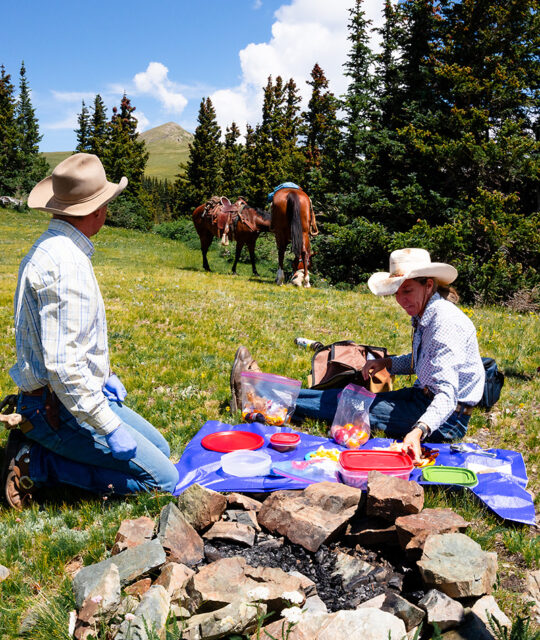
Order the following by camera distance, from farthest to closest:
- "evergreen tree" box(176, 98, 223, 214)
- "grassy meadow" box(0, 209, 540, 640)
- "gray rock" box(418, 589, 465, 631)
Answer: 1. "evergreen tree" box(176, 98, 223, 214)
2. "grassy meadow" box(0, 209, 540, 640)
3. "gray rock" box(418, 589, 465, 631)

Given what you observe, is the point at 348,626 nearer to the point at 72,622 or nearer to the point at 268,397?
the point at 72,622

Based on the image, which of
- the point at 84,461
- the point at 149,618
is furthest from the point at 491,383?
the point at 149,618

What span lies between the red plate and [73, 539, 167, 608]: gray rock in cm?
180

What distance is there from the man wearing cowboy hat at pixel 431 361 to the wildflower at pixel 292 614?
2080 mm

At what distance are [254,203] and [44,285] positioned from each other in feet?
145

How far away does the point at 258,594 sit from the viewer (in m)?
2.65

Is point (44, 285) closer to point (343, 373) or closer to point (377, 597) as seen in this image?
point (377, 597)

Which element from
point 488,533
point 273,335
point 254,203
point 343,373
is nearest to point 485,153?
point 273,335

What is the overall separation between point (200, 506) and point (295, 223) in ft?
43.5

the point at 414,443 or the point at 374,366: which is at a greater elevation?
the point at 374,366

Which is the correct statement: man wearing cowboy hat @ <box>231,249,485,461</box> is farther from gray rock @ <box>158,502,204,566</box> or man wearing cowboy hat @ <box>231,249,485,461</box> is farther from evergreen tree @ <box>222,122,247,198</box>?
evergreen tree @ <box>222,122,247,198</box>

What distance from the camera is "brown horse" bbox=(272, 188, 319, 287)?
1590cm

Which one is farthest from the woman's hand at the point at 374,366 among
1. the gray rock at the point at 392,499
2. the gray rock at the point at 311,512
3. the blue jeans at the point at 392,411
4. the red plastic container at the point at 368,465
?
the gray rock at the point at 392,499

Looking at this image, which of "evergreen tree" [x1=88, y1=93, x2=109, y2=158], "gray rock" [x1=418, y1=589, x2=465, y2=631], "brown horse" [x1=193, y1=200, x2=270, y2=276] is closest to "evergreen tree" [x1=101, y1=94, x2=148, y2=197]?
"evergreen tree" [x1=88, y1=93, x2=109, y2=158]
